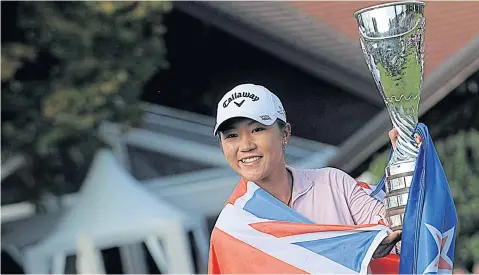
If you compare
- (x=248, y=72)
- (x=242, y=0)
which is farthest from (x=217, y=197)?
(x=242, y=0)

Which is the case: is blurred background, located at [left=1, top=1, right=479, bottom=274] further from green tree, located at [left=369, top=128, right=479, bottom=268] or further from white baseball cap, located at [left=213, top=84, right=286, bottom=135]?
white baseball cap, located at [left=213, top=84, right=286, bottom=135]

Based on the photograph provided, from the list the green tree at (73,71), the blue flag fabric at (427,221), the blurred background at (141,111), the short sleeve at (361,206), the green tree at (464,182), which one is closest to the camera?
the blue flag fabric at (427,221)

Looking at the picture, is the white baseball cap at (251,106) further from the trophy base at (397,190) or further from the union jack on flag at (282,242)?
the trophy base at (397,190)

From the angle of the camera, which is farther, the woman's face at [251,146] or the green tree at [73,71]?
the green tree at [73,71]

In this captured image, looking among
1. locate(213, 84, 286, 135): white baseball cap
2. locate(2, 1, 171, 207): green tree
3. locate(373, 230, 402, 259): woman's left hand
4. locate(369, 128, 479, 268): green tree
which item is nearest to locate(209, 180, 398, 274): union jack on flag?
locate(373, 230, 402, 259): woman's left hand

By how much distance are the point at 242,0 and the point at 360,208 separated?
2909 mm

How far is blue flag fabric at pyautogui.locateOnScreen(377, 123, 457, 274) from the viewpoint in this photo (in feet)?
6.68

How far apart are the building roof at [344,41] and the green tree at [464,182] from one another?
8.1 inches

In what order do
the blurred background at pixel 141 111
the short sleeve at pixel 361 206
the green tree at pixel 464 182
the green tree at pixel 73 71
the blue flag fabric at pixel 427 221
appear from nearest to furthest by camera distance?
the blue flag fabric at pixel 427 221 < the short sleeve at pixel 361 206 < the green tree at pixel 464 182 < the blurred background at pixel 141 111 < the green tree at pixel 73 71

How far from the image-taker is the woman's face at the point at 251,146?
209 cm

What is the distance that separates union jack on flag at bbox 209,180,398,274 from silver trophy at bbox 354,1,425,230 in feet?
0.31

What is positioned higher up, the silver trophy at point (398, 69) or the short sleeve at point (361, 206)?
the silver trophy at point (398, 69)

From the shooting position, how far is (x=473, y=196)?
14.9 feet

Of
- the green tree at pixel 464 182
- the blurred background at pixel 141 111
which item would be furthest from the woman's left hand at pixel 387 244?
the blurred background at pixel 141 111
